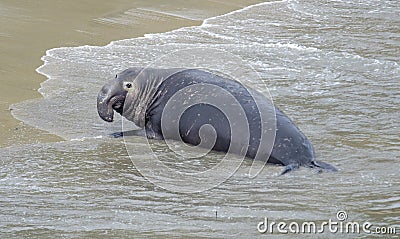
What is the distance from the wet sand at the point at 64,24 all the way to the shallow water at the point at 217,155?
25cm

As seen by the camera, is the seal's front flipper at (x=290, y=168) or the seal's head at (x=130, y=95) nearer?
the seal's front flipper at (x=290, y=168)

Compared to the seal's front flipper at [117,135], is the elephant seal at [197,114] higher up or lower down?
higher up

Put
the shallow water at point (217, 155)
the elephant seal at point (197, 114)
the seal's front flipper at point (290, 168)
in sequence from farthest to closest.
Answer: the elephant seal at point (197, 114) → the seal's front flipper at point (290, 168) → the shallow water at point (217, 155)

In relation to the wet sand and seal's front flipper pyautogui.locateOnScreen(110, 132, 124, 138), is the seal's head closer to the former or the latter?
seal's front flipper pyautogui.locateOnScreen(110, 132, 124, 138)

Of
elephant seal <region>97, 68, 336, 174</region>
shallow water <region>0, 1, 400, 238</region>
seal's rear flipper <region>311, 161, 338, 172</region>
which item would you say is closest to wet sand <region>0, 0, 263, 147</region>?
shallow water <region>0, 1, 400, 238</region>

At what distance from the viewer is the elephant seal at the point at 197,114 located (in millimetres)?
6543

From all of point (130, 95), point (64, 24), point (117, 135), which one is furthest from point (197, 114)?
point (64, 24)

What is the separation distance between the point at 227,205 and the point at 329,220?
2.22 ft

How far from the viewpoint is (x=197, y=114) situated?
7.18 meters

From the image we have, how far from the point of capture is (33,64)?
9727 millimetres
